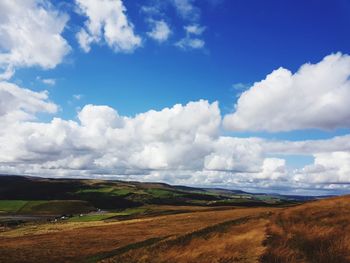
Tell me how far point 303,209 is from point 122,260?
72.0 feet

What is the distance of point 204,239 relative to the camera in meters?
35.9

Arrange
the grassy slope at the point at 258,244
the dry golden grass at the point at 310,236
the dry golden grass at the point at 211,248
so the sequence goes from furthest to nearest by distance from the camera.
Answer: the dry golden grass at the point at 211,248, the grassy slope at the point at 258,244, the dry golden grass at the point at 310,236

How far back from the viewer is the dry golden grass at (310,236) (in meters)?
27.6

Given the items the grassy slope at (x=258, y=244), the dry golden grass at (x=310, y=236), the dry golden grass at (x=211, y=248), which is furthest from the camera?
the dry golden grass at (x=211, y=248)

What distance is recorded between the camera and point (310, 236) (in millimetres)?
32656

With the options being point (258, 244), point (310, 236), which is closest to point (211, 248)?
point (258, 244)

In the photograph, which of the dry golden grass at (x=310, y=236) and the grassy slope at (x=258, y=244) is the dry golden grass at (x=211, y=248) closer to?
the grassy slope at (x=258, y=244)

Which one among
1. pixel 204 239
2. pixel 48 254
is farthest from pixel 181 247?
pixel 48 254

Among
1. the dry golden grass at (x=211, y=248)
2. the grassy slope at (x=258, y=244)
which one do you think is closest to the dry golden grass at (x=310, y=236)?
the grassy slope at (x=258, y=244)

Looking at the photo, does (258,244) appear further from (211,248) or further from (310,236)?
(310,236)

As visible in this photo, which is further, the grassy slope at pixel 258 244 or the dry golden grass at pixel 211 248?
the dry golden grass at pixel 211 248

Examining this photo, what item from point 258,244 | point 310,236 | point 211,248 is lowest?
point 211,248

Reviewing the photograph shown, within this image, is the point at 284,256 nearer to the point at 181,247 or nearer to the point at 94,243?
the point at 181,247

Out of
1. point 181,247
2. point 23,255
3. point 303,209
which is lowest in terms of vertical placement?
point 23,255
